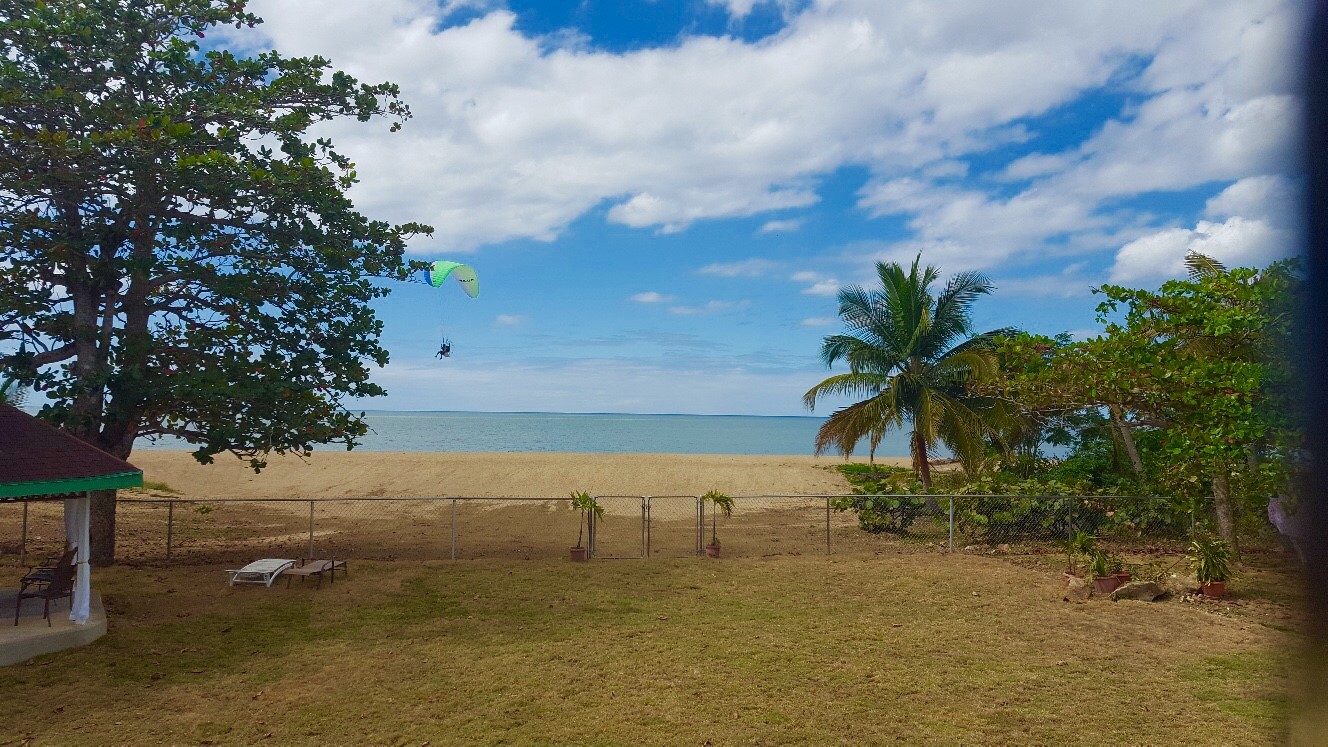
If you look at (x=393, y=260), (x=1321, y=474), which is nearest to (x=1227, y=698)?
(x=1321, y=474)

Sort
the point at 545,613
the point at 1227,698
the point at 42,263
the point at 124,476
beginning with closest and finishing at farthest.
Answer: the point at 1227,698
the point at 124,476
the point at 545,613
the point at 42,263

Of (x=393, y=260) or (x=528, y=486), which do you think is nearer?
(x=393, y=260)

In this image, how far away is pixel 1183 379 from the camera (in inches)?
485

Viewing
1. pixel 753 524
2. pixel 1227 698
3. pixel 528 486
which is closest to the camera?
pixel 1227 698

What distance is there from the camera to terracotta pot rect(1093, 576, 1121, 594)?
12203 millimetres

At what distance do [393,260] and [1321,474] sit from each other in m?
15.8

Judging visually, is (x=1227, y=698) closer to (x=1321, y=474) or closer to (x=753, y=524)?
(x=1321, y=474)

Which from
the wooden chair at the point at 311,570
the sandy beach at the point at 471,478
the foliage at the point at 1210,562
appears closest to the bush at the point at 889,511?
the foliage at the point at 1210,562

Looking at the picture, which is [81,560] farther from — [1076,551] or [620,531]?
[1076,551]

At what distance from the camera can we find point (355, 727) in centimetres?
691

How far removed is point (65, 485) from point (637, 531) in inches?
507

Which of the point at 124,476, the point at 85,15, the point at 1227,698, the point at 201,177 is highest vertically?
the point at 85,15

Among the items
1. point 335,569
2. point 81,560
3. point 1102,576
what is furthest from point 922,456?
point 81,560

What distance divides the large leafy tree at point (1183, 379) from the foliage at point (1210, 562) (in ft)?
3.80
